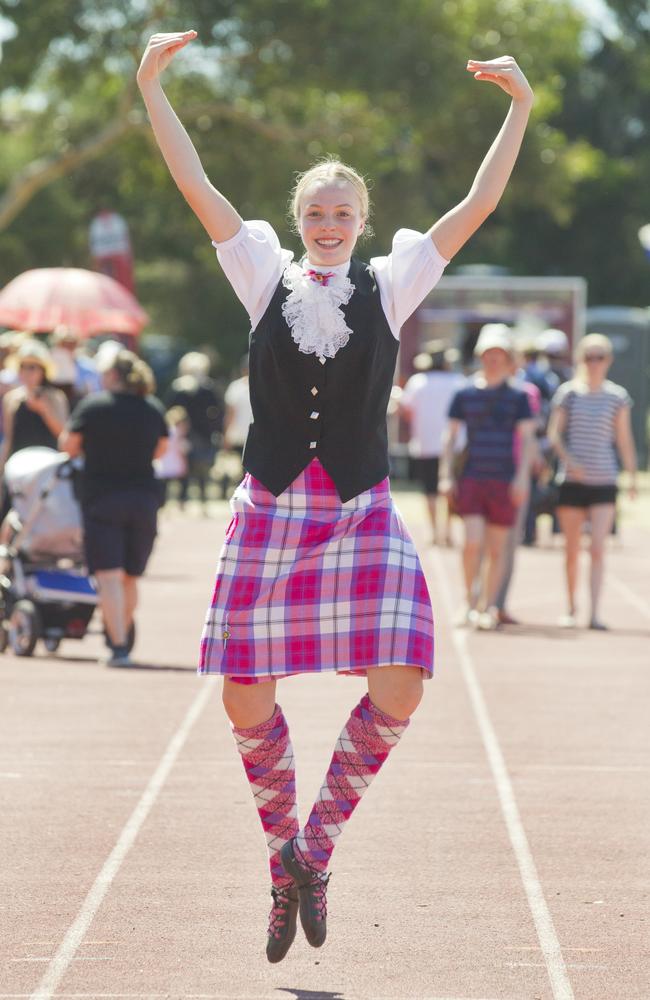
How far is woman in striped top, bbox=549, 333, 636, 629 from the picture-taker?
43.1 ft

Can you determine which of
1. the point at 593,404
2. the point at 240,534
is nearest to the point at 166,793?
the point at 240,534

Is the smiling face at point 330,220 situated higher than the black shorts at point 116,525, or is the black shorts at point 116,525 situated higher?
the smiling face at point 330,220

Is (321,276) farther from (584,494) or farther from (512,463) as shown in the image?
(584,494)

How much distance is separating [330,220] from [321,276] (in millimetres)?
136

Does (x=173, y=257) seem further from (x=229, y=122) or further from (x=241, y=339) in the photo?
(x=229, y=122)

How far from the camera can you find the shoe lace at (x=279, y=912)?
4.75 meters

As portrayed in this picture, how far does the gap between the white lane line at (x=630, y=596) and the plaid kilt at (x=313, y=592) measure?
9537 mm

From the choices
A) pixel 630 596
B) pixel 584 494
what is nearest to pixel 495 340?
pixel 584 494

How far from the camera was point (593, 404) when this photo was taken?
1320cm

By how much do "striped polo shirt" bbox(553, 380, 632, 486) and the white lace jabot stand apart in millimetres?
8405

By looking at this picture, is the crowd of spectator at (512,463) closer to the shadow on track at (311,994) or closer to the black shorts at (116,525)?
the black shorts at (116,525)

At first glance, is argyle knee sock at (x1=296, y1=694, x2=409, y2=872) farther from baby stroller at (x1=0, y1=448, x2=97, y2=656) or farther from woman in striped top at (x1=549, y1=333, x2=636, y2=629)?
woman in striped top at (x1=549, y1=333, x2=636, y2=629)

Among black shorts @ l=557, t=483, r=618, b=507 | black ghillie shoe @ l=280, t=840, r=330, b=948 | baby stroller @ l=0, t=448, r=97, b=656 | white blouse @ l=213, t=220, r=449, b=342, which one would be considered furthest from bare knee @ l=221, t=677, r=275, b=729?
black shorts @ l=557, t=483, r=618, b=507

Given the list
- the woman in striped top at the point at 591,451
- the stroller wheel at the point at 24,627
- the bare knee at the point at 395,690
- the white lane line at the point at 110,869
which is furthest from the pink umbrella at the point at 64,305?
the bare knee at the point at 395,690
